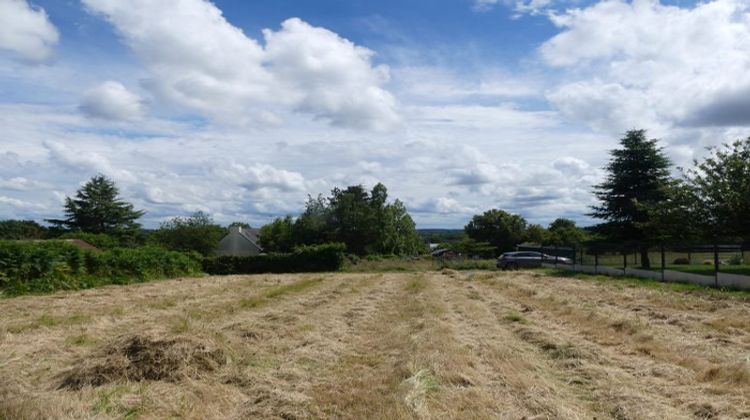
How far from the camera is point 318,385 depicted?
20.6 ft

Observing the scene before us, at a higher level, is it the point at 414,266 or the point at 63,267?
the point at 63,267

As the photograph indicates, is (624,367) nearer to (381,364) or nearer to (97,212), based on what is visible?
(381,364)

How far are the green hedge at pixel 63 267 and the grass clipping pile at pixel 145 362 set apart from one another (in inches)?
582

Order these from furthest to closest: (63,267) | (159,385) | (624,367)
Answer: (63,267), (624,367), (159,385)

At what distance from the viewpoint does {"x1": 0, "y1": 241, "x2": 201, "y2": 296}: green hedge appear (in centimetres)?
1967

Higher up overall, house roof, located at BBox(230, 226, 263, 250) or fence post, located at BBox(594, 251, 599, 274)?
house roof, located at BBox(230, 226, 263, 250)

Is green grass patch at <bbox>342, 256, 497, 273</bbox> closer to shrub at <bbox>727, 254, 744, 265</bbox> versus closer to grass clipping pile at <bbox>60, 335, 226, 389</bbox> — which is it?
shrub at <bbox>727, 254, 744, 265</bbox>

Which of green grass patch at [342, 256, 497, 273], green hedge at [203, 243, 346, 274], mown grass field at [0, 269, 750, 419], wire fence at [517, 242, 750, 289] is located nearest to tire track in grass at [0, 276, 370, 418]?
mown grass field at [0, 269, 750, 419]

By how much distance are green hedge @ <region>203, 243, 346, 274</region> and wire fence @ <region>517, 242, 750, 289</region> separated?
17.1m

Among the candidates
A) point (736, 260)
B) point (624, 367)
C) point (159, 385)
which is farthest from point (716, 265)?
point (159, 385)

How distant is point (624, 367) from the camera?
23.6 ft

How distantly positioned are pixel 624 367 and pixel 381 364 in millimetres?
3025

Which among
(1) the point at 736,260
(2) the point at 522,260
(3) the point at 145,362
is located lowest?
(3) the point at 145,362

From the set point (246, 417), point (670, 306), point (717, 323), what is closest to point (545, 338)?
point (717, 323)
